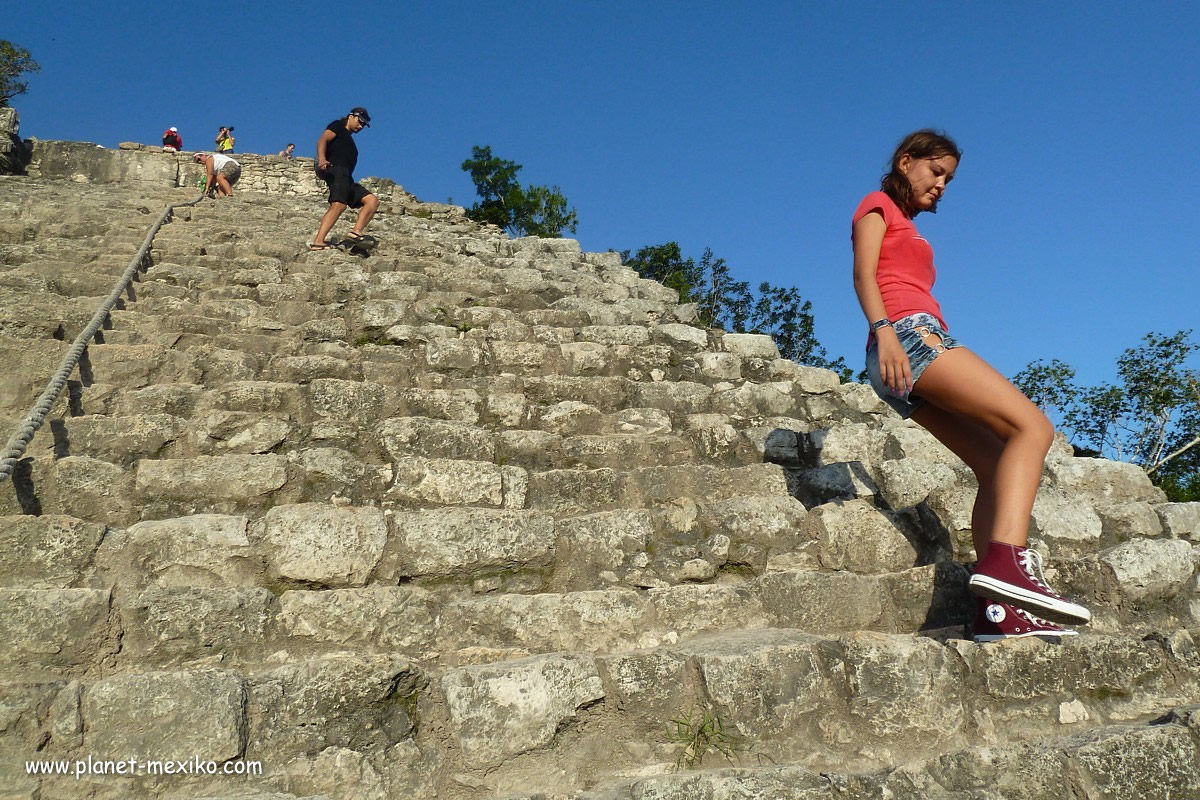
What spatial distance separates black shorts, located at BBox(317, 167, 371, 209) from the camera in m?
7.15

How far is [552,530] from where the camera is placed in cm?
292

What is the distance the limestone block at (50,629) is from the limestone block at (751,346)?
4045 millimetres

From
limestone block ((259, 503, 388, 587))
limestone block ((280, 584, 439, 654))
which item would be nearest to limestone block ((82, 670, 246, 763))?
limestone block ((280, 584, 439, 654))

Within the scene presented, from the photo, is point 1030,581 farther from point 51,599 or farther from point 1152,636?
point 51,599

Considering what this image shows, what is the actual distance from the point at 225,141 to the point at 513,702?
53.3 feet

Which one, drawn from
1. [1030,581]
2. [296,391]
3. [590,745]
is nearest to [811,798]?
[590,745]

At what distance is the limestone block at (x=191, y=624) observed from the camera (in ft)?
7.29

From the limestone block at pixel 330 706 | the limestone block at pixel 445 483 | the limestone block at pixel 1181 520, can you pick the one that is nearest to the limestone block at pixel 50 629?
the limestone block at pixel 330 706

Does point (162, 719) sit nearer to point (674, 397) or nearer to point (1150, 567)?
point (674, 397)

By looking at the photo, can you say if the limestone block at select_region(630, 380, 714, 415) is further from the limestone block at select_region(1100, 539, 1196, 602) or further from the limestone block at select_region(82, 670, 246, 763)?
the limestone block at select_region(82, 670, 246, 763)

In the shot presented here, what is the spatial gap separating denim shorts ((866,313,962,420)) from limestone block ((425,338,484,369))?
254cm

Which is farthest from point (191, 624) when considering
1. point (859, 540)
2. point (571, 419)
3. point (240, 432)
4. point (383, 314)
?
point (383, 314)

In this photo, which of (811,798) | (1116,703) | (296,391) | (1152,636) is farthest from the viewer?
(296,391)

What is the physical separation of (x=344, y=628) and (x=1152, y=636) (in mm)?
2585
